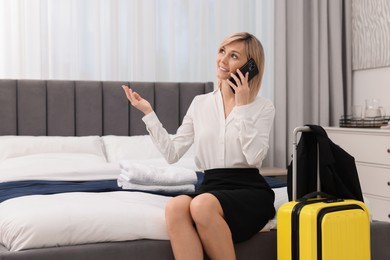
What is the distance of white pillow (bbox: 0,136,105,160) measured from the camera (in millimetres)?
4321

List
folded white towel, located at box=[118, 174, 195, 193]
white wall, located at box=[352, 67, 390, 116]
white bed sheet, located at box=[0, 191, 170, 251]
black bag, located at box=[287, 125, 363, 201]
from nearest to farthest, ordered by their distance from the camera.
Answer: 1. white bed sheet, located at box=[0, 191, 170, 251]
2. black bag, located at box=[287, 125, 363, 201]
3. folded white towel, located at box=[118, 174, 195, 193]
4. white wall, located at box=[352, 67, 390, 116]

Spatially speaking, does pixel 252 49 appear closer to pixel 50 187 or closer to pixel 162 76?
pixel 50 187

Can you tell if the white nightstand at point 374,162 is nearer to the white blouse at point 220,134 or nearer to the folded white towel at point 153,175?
the folded white towel at point 153,175

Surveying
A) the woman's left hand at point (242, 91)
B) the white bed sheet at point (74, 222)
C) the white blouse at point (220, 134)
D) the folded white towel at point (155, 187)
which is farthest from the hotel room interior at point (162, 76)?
the white bed sheet at point (74, 222)

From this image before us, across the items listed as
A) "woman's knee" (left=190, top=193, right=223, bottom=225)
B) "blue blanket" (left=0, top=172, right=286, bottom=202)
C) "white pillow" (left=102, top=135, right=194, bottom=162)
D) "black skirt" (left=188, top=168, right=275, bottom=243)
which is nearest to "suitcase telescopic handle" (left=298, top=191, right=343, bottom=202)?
"black skirt" (left=188, top=168, right=275, bottom=243)

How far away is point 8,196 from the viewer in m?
3.07

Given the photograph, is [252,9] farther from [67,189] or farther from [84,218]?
[84,218]

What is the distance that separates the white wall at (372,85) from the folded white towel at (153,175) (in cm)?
268

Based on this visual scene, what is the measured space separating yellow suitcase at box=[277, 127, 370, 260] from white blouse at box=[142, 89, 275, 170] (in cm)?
22

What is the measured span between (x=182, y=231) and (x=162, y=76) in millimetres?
3006

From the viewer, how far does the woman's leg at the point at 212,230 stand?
245 cm

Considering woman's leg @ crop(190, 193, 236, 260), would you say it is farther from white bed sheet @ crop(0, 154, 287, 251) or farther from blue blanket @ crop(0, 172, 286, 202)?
blue blanket @ crop(0, 172, 286, 202)

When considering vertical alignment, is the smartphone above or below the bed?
above

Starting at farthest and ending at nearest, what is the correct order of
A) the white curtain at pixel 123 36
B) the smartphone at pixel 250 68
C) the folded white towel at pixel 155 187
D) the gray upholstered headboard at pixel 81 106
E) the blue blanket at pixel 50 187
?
the white curtain at pixel 123 36 → the gray upholstered headboard at pixel 81 106 → the folded white towel at pixel 155 187 → the blue blanket at pixel 50 187 → the smartphone at pixel 250 68
